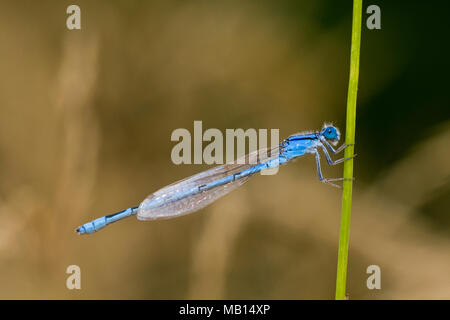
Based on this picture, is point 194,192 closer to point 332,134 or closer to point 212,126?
point 212,126

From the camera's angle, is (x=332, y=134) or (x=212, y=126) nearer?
(x=332, y=134)

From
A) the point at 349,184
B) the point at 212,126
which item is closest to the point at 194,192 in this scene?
the point at 212,126

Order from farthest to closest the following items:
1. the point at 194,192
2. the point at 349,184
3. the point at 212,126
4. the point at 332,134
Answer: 1. the point at 212,126
2. the point at 194,192
3. the point at 332,134
4. the point at 349,184

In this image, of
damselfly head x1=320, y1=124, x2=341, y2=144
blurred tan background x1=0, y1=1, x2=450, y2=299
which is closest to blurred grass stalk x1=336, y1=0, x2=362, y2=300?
damselfly head x1=320, y1=124, x2=341, y2=144

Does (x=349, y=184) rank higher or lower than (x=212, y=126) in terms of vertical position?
lower
